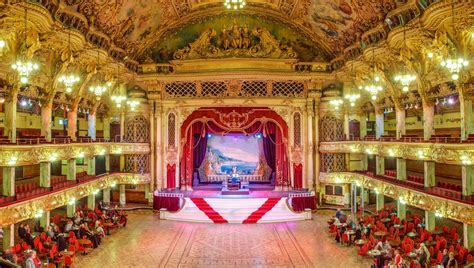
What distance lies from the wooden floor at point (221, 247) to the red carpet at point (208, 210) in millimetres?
574

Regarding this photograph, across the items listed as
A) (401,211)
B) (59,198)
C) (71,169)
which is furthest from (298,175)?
(59,198)

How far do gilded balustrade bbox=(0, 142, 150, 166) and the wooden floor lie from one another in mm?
4043

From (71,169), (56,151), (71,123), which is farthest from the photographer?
(71,123)

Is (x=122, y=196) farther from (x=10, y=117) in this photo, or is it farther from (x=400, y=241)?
(x=400, y=241)

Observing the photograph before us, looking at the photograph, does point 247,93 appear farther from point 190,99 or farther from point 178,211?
point 178,211

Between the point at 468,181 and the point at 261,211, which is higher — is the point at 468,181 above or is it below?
above

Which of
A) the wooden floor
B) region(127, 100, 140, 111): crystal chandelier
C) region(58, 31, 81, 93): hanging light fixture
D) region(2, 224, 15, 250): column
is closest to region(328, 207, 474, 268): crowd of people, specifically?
the wooden floor

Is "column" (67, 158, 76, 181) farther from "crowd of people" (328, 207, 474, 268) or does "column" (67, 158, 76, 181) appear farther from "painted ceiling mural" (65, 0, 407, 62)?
"crowd of people" (328, 207, 474, 268)

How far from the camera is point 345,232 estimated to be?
1558cm

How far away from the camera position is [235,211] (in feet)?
66.4

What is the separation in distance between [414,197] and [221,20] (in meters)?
14.7

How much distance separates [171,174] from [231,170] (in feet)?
15.6

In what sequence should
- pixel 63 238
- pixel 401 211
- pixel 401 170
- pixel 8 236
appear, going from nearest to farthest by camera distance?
pixel 8 236
pixel 63 238
pixel 401 211
pixel 401 170

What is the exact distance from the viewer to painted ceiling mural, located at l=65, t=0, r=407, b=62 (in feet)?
56.7
